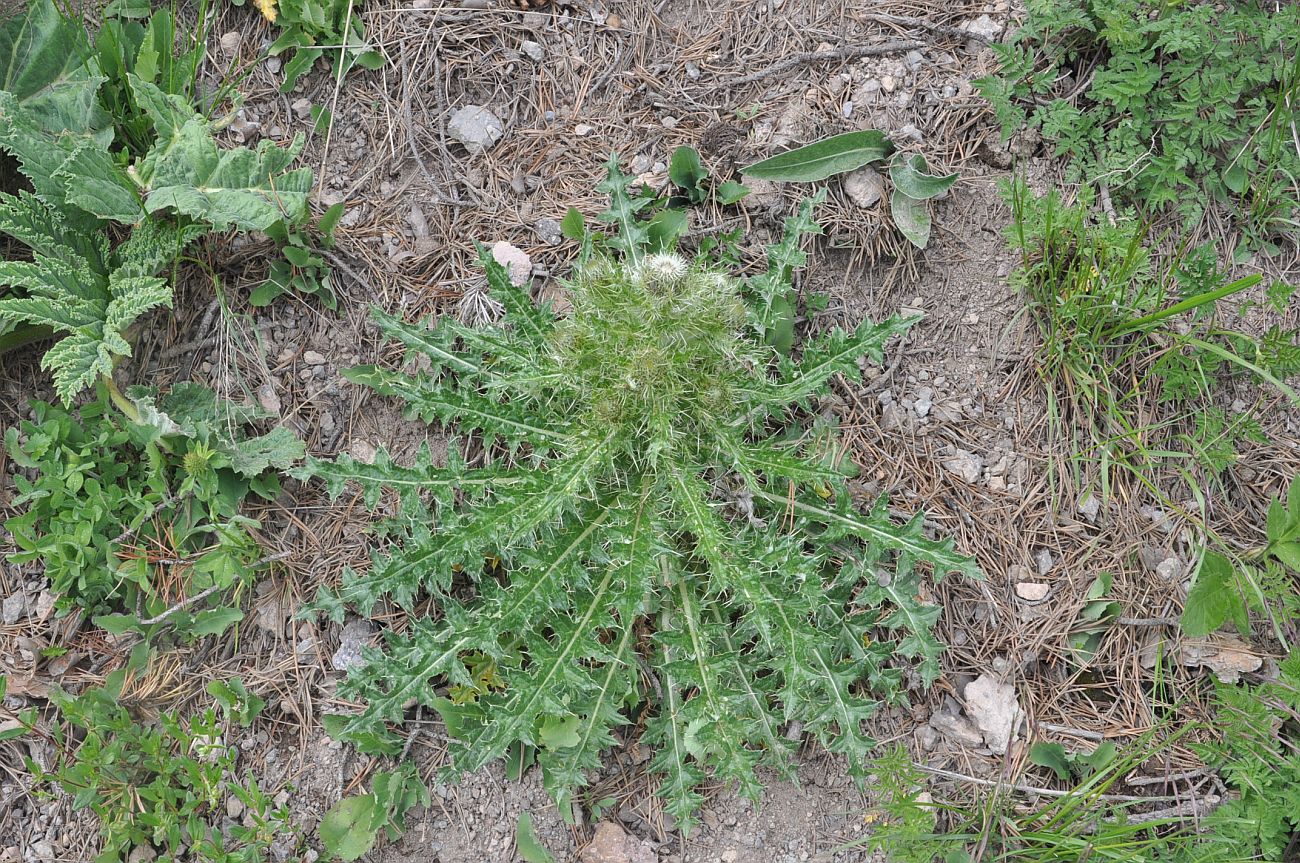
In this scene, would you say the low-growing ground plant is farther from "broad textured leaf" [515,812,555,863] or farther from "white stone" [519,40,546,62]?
"broad textured leaf" [515,812,555,863]

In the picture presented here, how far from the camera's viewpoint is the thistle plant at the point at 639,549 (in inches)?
106

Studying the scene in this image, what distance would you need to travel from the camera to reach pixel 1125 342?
3102 millimetres

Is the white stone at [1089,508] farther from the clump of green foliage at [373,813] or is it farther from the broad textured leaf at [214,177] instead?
the broad textured leaf at [214,177]

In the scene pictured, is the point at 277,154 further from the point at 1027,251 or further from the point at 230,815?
the point at 1027,251

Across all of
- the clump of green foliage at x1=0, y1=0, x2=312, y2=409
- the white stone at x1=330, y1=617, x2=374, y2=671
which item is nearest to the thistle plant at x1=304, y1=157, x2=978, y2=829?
the white stone at x1=330, y1=617, x2=374, y2=671

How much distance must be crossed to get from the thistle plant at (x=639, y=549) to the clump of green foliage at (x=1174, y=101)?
960 mm

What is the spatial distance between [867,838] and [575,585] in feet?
4.06

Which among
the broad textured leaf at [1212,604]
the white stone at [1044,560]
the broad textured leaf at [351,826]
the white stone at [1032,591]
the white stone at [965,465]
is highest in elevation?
the white stone at [965,465]

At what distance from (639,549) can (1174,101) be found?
2.40 meters

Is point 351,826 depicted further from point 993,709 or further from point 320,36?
point 320,36

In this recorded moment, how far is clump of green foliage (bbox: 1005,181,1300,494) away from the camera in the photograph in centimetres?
296

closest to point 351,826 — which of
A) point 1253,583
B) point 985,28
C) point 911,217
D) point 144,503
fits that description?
point 144,503

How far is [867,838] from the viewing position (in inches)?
112

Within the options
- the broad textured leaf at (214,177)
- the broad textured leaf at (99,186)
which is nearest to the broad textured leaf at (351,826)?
the broad textured leaf at (214,177)
